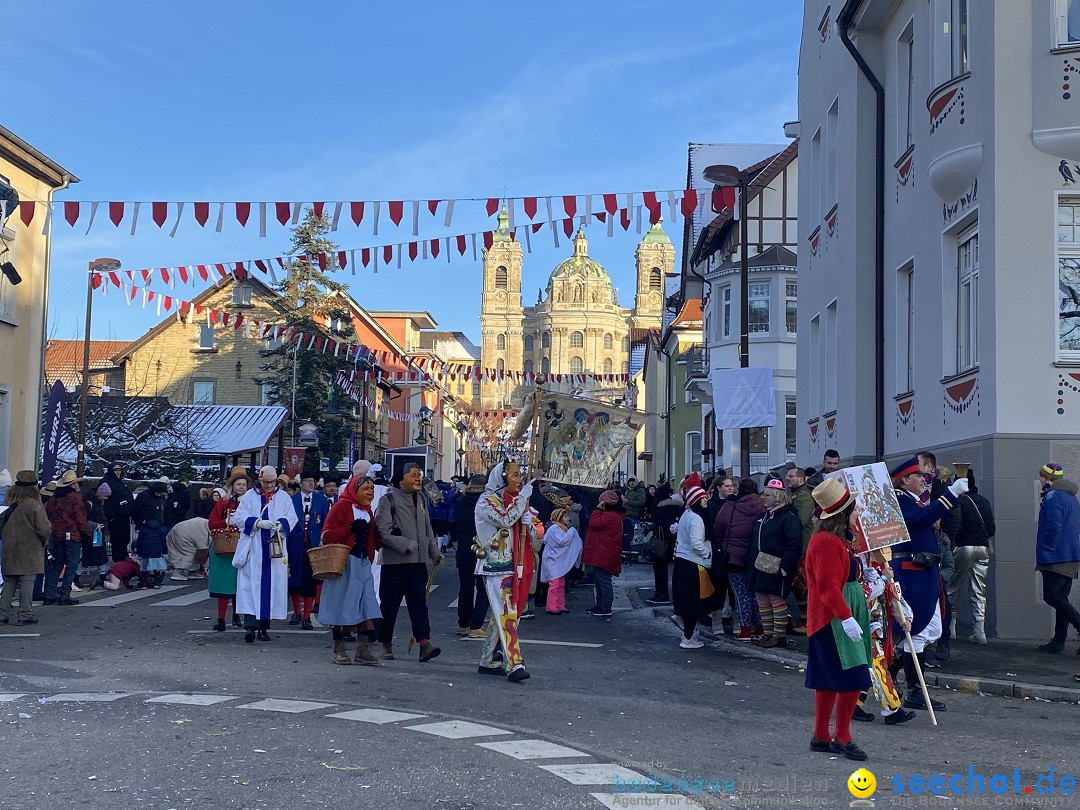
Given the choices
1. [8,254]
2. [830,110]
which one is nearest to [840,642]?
[830,110]

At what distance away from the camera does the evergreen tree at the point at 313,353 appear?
50594mm

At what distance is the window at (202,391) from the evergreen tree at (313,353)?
6.58m

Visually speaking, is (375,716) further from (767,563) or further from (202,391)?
(202,391)

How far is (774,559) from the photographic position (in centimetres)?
1222

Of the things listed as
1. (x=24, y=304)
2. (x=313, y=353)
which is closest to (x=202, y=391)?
(x=313, y=353)

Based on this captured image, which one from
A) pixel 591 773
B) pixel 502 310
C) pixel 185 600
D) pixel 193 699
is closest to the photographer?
pixel 591 773

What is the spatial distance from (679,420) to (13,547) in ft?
124

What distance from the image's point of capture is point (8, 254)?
26125 mm

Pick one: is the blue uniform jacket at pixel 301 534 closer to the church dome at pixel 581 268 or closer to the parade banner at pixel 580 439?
the parade banner at pixel 580 439

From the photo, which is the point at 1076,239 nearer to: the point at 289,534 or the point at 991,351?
the point at 991,351

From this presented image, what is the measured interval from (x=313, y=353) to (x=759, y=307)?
23.3m

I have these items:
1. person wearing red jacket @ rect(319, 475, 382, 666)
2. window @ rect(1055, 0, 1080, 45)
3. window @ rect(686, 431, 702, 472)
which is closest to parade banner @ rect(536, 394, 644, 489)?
person wearing red jacket @ rect(319, 475, 382, 666)

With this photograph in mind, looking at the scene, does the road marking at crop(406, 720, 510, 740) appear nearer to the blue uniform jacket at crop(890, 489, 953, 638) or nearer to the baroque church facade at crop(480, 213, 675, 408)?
the blue uniform jacket at crop(890, 489, 953, 638)

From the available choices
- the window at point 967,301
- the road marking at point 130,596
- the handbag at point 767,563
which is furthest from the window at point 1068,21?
the road marking at point 130,596
